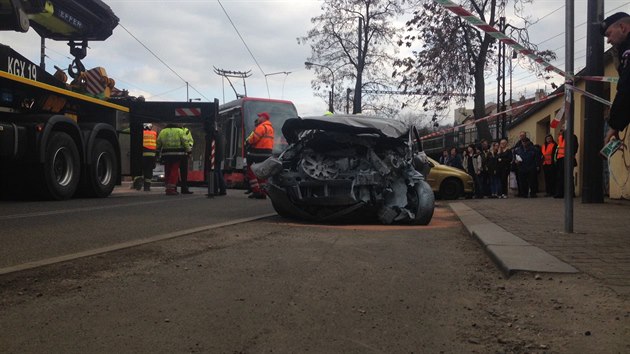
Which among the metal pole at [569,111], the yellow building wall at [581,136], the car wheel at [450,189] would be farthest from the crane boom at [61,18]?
the car wheel at [450,189]

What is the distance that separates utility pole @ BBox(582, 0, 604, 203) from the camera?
34.7 feet

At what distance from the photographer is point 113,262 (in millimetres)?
4512

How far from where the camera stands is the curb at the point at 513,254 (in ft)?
13.6

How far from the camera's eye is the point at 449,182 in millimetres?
15805

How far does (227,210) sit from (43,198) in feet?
11.1

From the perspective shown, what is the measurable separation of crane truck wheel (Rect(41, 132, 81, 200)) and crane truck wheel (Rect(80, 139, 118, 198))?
0.45 metres

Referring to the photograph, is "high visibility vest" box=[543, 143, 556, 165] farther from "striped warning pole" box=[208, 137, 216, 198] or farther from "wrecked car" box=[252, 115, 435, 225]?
"striped warning pole" box=[208, 137, 216, 198]

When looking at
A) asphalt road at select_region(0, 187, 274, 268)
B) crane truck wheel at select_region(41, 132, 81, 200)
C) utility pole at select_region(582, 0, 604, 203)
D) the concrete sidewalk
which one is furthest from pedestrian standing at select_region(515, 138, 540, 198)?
crane truck wheel at select_region(41, 132, 81, 200)

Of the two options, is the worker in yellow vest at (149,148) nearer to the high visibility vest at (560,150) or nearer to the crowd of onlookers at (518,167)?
the crowd of onlookers at (518,167)

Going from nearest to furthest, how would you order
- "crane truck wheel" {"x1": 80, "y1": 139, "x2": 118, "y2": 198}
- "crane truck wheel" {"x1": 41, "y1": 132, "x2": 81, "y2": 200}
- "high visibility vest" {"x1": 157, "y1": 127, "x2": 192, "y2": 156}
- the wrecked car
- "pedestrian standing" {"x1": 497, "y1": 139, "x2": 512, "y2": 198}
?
1. the wrecked car
2. "crane truck wheel" {"x1": 41, "y1": 132, "x2": 81, "y2": 200}
3. "crane truck wheel" {"x1": 80, "y1": 139, "x2": 118, "y2": 198}
4. "high visibility vest" {"x1": 157, "y1": 127, "x2": 192, "y2": 156}
5. "pedestrian standing" {"x1": 497, "y1": 139, "x2": 512, "y2": 198}

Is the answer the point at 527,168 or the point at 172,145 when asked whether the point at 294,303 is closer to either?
the point at 172,145

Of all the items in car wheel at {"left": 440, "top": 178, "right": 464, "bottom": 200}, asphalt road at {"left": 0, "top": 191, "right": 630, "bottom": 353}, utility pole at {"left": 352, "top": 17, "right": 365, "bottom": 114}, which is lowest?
asphalt road at {"left": 0, "top": 191, "right": 630, "bottom": 353}

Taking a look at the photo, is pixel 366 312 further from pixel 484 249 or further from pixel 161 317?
pixel 484 249

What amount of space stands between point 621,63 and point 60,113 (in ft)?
30.1
